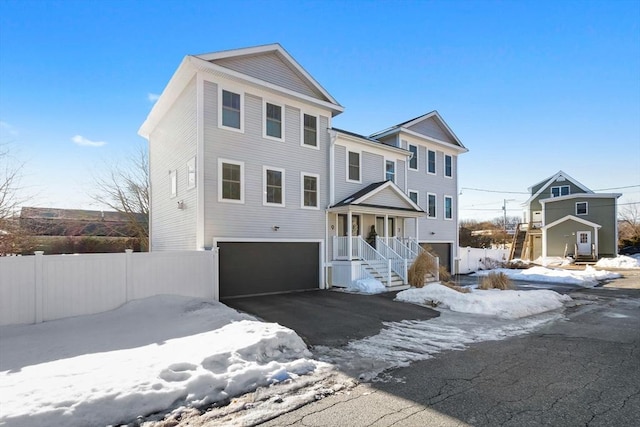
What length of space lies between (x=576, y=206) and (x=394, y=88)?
25881 millimetres

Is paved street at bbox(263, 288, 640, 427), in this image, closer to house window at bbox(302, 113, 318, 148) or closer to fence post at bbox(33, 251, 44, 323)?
fence post at bbox(33, 251, 44, 323)

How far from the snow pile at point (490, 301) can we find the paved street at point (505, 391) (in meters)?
2.65

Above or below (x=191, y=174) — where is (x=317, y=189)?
below

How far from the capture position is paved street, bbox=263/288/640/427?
349 cm

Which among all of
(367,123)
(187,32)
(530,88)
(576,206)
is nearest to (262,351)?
(187,32)

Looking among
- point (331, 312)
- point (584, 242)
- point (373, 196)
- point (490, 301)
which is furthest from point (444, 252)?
point (584, 242)

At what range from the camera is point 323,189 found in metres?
15.2

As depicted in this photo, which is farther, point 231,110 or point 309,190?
point 309,190

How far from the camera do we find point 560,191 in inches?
1332

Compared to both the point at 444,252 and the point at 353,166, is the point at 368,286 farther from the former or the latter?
the point at 444,252

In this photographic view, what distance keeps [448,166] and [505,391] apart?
65.4ft

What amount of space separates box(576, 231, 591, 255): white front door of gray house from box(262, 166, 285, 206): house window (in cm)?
2929

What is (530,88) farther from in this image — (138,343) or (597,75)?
(138,343)

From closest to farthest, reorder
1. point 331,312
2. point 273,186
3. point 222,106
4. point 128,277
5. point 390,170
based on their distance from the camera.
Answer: point 128,277, point 331,312, point 222,106, point 273,186, point 390,170
